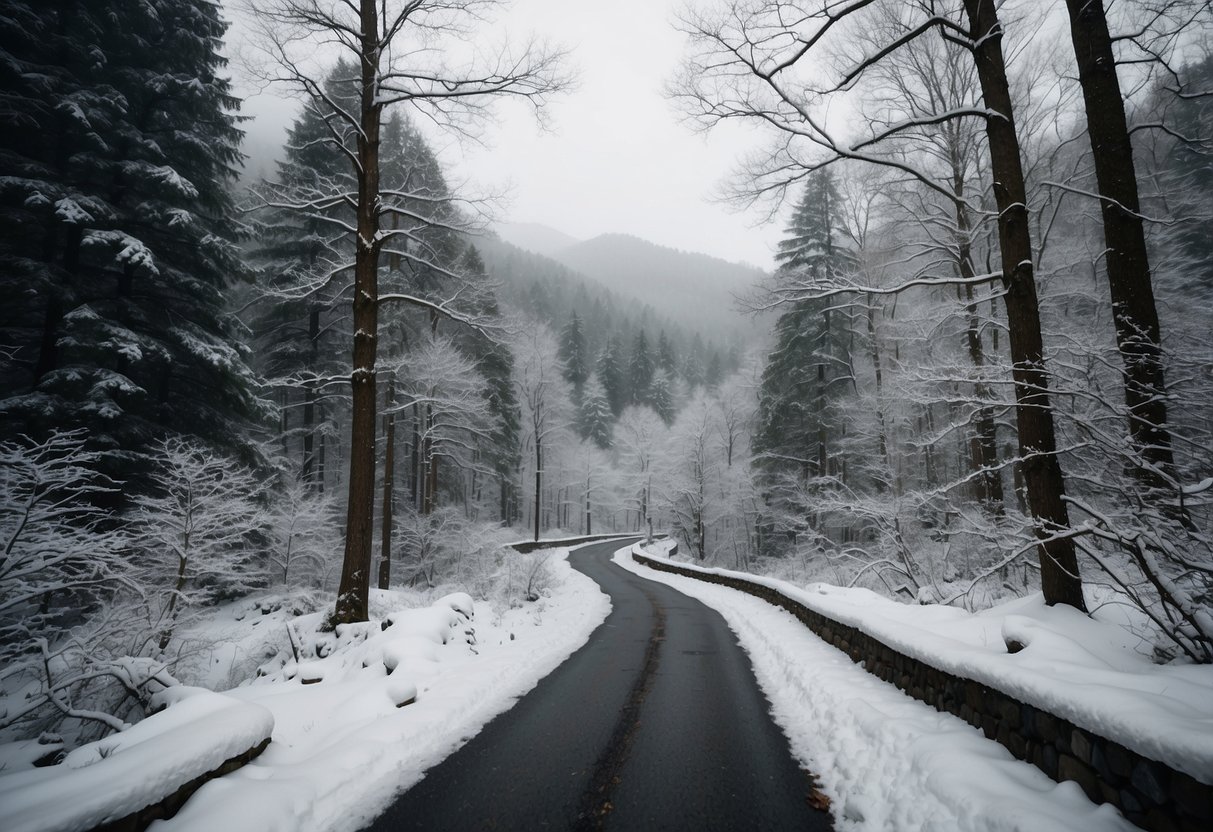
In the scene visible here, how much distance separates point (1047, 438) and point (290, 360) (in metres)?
20.2

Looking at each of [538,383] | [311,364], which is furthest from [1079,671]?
[538,383]

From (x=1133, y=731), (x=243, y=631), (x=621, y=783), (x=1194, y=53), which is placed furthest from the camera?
(x=243, y=631)

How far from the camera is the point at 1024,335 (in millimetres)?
5133

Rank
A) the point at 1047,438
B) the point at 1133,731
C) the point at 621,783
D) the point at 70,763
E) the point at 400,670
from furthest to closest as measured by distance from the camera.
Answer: the point at 400,670
the point at 1047,438
the point at 621,783
the point at 70,763
the point at 1133,731

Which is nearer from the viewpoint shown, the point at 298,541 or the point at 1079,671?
the point at 1079,671

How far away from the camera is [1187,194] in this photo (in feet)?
51.6

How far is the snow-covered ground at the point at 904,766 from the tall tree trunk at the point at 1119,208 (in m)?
A: 3.42

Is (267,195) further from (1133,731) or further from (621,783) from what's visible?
(1133,731)

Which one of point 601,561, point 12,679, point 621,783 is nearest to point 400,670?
point 621,783

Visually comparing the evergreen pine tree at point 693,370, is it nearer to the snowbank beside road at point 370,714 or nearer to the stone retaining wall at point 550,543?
the stone retaining wall at point 550,543

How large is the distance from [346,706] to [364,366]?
496cm

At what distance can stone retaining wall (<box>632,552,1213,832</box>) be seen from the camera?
224 cm

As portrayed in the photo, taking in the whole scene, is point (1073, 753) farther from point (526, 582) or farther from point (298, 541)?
point (298, 541)

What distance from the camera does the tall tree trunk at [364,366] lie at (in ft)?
25.7
